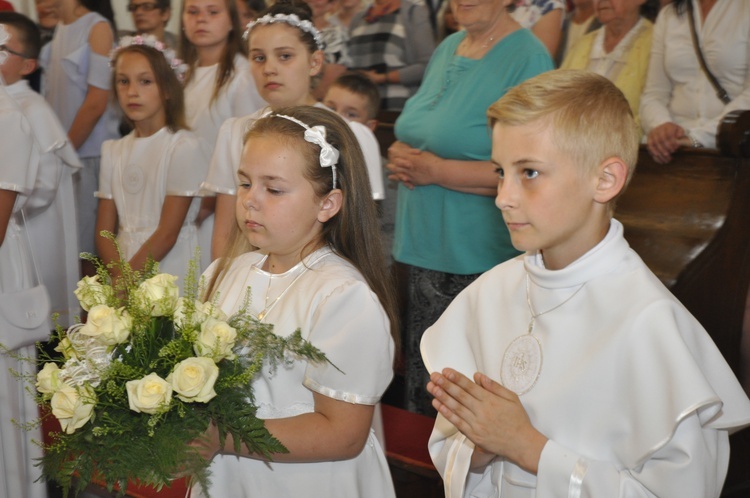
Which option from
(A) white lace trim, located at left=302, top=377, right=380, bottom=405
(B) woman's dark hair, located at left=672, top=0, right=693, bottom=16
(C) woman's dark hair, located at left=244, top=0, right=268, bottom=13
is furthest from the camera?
(C) woman's dark hair, located at left=244, top=0, right=268, bottom=13

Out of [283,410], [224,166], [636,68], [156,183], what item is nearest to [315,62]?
[224,166]

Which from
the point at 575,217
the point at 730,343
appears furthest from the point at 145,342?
the point at 730,343

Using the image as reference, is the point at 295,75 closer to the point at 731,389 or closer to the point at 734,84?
the point at 734,84

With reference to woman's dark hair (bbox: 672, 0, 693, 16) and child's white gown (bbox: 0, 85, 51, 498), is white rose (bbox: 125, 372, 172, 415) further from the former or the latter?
woman's dark hair (bbox: 672, 0, 693, 16)

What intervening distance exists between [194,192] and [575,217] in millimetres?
3143

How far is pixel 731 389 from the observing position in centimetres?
195

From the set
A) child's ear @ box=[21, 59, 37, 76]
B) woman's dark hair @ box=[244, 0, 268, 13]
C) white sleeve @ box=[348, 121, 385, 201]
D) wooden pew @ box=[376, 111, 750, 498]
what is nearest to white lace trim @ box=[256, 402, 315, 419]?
wooden pew @ box=[376, 111, 750, 498]

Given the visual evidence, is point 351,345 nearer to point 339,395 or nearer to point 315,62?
point 339,395

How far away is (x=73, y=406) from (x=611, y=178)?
1228mm

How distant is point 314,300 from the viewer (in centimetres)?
244

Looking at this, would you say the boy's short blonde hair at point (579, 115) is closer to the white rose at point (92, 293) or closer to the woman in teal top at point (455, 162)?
the white rose at point (92, 293)

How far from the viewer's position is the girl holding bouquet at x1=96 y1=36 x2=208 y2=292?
16.0 feet

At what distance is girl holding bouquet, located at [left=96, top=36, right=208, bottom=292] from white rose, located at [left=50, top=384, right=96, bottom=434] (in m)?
2.81

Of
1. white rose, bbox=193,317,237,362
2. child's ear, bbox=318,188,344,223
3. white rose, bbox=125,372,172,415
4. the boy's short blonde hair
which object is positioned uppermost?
the boy's short blonde hair
